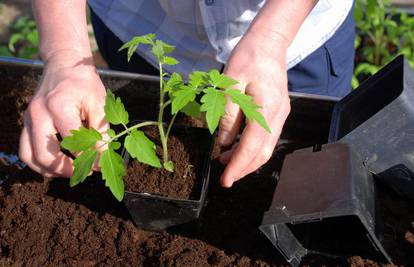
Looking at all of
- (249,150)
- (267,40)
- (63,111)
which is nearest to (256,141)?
(249,150)

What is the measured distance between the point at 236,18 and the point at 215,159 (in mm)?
489

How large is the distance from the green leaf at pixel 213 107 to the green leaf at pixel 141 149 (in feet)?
0.56

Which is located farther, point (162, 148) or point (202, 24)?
point (202, 24)

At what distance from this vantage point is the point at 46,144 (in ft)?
4.18

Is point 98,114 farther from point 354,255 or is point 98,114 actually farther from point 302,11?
point 354,255

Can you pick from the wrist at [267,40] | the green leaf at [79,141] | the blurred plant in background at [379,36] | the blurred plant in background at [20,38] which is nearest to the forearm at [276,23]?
the wrist at [267,40]

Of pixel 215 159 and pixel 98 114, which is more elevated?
pixel 98 114

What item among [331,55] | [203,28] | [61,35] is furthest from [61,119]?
[331,55]

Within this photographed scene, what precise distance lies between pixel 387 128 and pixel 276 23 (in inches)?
17.0

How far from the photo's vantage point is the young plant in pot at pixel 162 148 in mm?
1112

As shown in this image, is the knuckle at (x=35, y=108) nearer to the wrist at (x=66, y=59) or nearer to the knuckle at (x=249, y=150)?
the wrist at (x=66, y=59)

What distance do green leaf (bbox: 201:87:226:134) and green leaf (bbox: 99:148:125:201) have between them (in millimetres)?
240

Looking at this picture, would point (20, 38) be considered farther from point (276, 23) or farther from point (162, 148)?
point (276, 23)

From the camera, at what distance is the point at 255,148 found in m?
1.25
